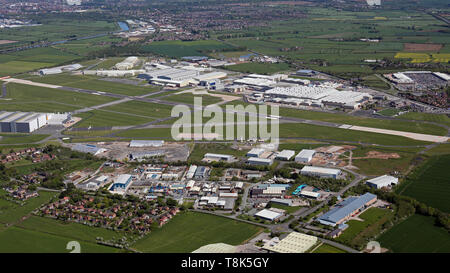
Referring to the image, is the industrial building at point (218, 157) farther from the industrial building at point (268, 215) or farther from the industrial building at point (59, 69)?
the industrial building at point (59, 69)

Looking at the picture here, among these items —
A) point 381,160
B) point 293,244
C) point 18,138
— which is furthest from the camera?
point 18,138

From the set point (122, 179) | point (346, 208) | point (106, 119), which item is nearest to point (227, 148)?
point (122, 179)

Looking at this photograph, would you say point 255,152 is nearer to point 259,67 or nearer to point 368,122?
point 368,122

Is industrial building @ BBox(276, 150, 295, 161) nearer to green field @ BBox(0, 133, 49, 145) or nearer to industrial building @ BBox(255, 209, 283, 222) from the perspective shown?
industrial building @ BBox(255, 209, 283, 222)

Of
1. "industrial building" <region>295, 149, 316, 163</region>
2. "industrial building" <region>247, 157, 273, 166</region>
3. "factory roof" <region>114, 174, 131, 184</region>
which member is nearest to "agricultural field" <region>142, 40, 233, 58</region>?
"industrial building" <region>295, 149, 316, 163</region>

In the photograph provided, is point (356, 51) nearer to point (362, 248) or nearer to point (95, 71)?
point (95, 71)

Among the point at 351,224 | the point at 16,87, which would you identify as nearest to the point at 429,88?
the point at 351,224
